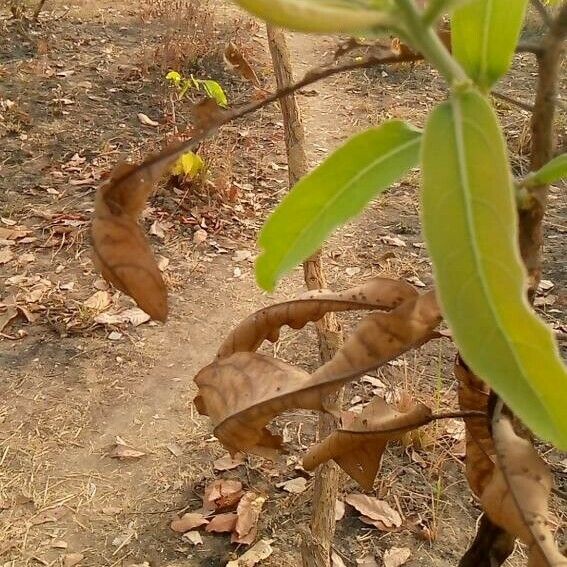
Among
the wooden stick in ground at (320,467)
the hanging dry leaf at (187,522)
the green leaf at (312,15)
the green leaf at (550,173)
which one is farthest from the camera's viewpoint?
the hanging dry leaf at (187,522)

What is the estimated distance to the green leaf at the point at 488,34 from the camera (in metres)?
0.54

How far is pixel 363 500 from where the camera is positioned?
1812 mm

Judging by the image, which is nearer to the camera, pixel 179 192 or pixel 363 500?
pixel 363 500

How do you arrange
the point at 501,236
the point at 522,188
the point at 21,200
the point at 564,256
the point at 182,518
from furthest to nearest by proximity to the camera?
the point at 21,200 < the point at 564,256 < the point at 182,518 < the point at 522,188 < the point at 501,236

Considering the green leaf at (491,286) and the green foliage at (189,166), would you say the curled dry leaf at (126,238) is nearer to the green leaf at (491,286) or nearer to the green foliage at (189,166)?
the green leaf at (491,286)

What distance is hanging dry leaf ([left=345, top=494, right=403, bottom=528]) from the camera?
69.4 inches

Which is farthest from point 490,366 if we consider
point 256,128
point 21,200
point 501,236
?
point 256,128

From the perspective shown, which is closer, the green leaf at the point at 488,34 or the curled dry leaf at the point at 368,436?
the green leaf at the point at 488,34

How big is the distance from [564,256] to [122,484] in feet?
6.01

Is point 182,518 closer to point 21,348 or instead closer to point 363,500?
point 363,500

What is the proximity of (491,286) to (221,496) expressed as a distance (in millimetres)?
1522

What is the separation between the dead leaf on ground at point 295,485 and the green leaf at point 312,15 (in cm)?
157

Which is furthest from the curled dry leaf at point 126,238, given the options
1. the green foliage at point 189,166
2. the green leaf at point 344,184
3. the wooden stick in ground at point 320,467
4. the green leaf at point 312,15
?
the green foliage at point 189,166

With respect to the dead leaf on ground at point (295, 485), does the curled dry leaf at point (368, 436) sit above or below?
above
